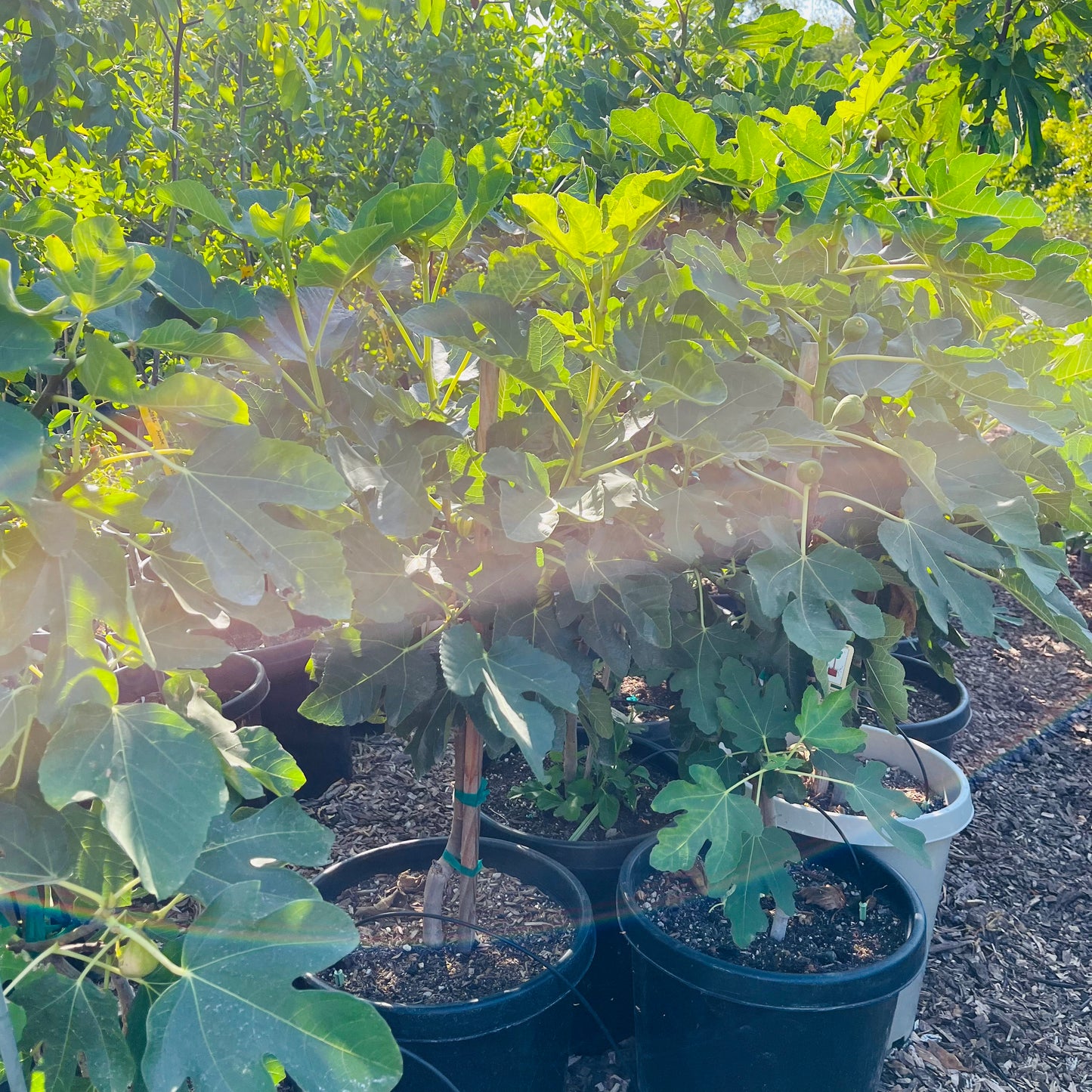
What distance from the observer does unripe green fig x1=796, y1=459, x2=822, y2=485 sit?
1.08 meters

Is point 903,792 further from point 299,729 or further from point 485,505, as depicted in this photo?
point 299,729

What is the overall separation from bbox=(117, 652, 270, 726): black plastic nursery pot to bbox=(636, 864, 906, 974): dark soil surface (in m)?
1.04

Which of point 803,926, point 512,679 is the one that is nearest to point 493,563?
point 512,679

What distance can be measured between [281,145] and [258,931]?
3693 millimetres

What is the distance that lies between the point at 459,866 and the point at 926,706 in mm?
1617

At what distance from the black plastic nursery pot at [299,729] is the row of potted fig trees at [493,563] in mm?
997

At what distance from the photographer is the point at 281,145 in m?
3.81

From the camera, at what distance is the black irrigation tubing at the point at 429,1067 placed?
126 cm

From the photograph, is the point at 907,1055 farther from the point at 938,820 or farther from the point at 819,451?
the point at 819,451

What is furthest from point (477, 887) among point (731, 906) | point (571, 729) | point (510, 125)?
point (510, 125)

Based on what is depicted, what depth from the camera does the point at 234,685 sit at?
7.91 ft

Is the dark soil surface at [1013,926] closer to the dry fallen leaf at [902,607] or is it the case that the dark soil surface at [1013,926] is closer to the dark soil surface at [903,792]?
the dark soil surface at [903,792]

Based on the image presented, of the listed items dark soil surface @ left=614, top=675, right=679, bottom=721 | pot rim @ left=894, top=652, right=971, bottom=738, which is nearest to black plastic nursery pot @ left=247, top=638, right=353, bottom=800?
dark soil surface @ left=614, top=675, right=679, bottom=721

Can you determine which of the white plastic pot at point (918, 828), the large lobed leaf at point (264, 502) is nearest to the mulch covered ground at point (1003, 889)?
the white plastic pot at point (918, 828)
